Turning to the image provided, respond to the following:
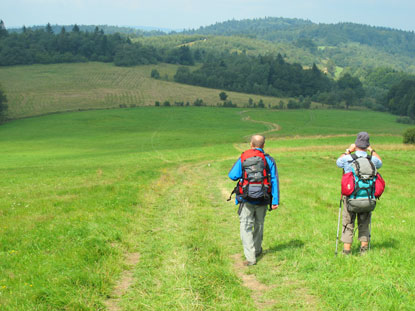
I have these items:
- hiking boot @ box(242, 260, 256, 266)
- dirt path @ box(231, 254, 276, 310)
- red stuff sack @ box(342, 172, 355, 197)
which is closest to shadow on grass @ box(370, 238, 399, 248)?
red stuff sack @ box(342, 172, 355, 197)

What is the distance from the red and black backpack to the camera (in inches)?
387

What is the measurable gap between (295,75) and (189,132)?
10779 cm

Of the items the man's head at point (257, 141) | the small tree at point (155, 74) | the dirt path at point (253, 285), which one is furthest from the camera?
the small tree at point (155, 74)

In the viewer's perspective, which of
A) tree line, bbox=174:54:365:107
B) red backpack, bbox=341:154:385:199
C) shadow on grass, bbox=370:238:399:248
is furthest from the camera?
tree line, bbox=174:54:365:107

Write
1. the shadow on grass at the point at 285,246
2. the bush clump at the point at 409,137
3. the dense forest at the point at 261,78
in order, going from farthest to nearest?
the dense forest at the point at 261,78 < the bush clump at the point at 409,137 < the shadow on grass at the point at 285,246

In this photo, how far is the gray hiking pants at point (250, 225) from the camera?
1016 cm

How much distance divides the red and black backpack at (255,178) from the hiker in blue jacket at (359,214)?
180cm

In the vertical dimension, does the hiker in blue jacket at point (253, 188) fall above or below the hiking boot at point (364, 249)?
above

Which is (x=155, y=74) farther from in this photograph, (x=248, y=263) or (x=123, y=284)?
(x=123, y=284)

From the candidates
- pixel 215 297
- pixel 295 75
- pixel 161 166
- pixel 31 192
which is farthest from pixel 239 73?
pixel 215 297

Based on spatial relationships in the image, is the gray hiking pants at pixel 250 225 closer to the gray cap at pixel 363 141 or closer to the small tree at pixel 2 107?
the gray cap at pixel 363 141

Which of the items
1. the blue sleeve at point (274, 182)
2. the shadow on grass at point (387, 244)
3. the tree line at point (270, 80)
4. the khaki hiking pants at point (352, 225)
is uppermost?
the tree line at point (270, 80)

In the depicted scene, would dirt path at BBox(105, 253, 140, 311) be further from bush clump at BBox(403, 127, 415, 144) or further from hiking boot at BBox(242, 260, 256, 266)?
bush clump at BBox(403, 127, 415, 144)

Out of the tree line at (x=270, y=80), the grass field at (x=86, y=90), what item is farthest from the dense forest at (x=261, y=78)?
the grass field at (x=86, y=90)
